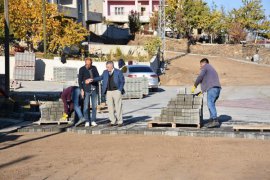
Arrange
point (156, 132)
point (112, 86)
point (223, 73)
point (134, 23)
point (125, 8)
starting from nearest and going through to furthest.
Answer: point (156, 132) → point (112, 86) → point (223, 73) → point (134, 23) → point (125, 8)

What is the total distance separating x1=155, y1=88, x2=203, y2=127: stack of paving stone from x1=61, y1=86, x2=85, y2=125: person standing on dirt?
6.71ft

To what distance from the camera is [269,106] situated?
21.2 metres

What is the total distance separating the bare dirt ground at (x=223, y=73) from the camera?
128 ft

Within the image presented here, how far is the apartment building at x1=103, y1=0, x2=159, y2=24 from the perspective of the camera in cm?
7998

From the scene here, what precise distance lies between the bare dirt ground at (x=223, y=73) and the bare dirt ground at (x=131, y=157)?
86.2 ft

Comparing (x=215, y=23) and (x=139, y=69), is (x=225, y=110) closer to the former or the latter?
(x=139, y=69)

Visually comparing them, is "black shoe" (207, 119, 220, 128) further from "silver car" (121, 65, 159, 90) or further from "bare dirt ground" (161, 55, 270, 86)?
"bare dirt ground" (161, 55, 270, 86)

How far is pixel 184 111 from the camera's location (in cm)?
1318

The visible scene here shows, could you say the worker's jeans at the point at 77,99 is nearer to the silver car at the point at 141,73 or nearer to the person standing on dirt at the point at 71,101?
the person standing on dirt at the point at 71,101

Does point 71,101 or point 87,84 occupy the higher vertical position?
point 87,84

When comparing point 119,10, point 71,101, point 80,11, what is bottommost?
point 71,101

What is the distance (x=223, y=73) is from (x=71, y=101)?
3301cm

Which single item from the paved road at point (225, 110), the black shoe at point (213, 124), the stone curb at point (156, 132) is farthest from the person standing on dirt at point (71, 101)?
the black shoe at point (213, 124)

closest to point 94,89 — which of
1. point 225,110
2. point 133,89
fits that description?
point 225,110
